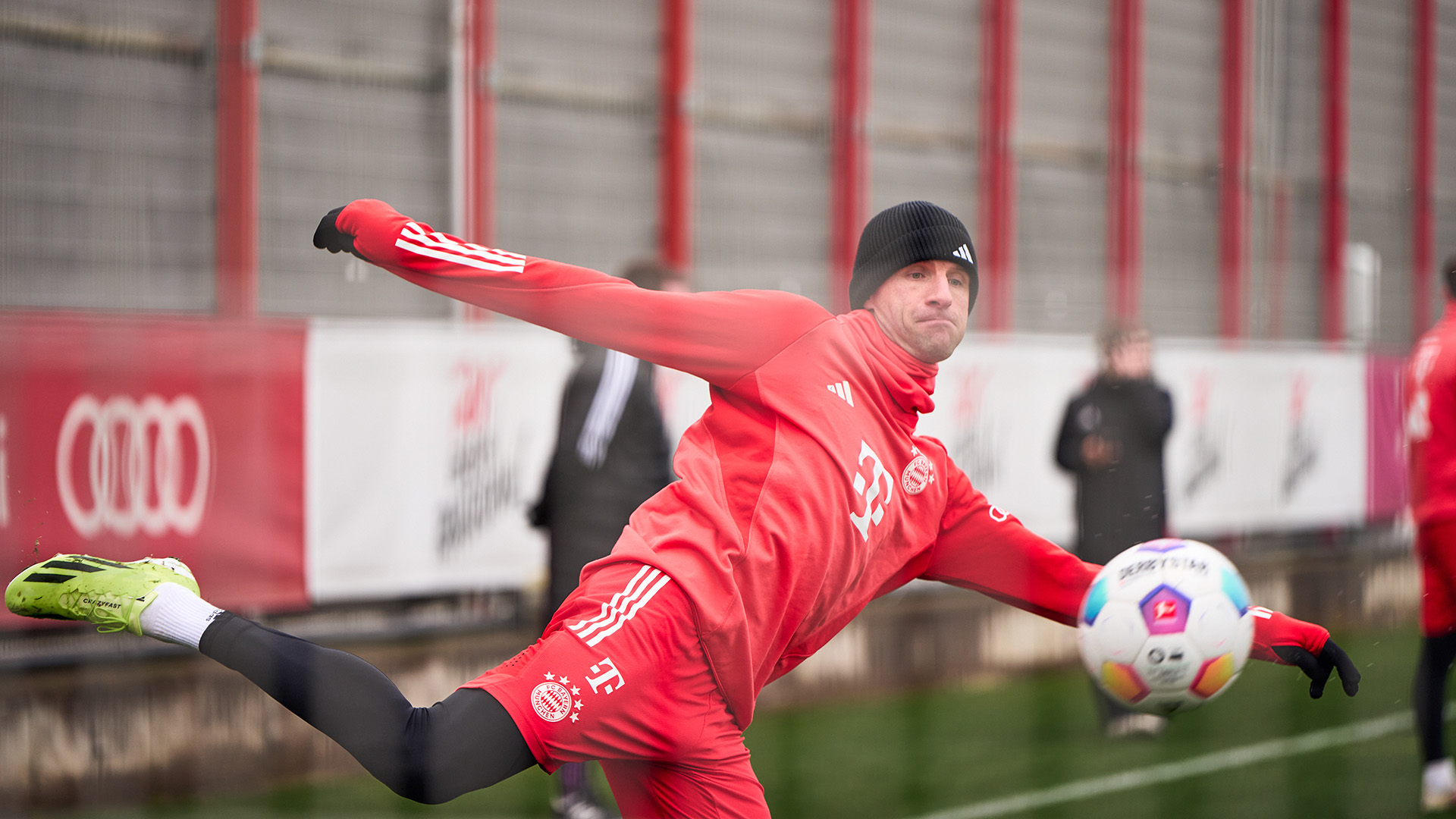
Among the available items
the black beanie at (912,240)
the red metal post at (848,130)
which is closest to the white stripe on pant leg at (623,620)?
the black beanie at (912,240)

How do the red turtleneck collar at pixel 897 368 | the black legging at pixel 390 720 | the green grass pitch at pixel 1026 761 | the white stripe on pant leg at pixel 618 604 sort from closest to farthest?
1. the black legging at pixel 390 720
2. the white stripe on pant leg at pixel 618 604
3. the red turtleneck collar at pixel 897 368
4. the green grass pitch at pixel 1026 761

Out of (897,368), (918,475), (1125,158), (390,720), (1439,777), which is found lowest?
(1439,777)

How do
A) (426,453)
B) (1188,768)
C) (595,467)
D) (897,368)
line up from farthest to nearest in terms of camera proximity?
(1188,768) < (426,453) < (595,467) < (897,368)

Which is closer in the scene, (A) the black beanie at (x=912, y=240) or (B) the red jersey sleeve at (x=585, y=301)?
(B) the red jersey sleeve at (x=585, y=301)

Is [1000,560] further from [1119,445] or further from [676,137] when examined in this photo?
[676,137]

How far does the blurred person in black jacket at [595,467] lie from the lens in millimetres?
3715

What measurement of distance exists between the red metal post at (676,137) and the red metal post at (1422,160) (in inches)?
112

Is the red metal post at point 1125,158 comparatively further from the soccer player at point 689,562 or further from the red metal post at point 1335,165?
the soccer player at point 689,562

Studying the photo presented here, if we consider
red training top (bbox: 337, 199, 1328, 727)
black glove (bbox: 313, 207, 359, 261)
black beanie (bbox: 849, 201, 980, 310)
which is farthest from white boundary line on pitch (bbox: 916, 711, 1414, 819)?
black glove (bbox: 313, 207, 359, 261)

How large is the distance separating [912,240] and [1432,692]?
2772 millimetres

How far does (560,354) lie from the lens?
15.5ft

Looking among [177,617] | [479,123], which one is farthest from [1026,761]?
[177,617]

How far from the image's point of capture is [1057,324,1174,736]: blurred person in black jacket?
4426 millimetres

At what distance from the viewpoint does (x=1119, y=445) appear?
453 centimetres
